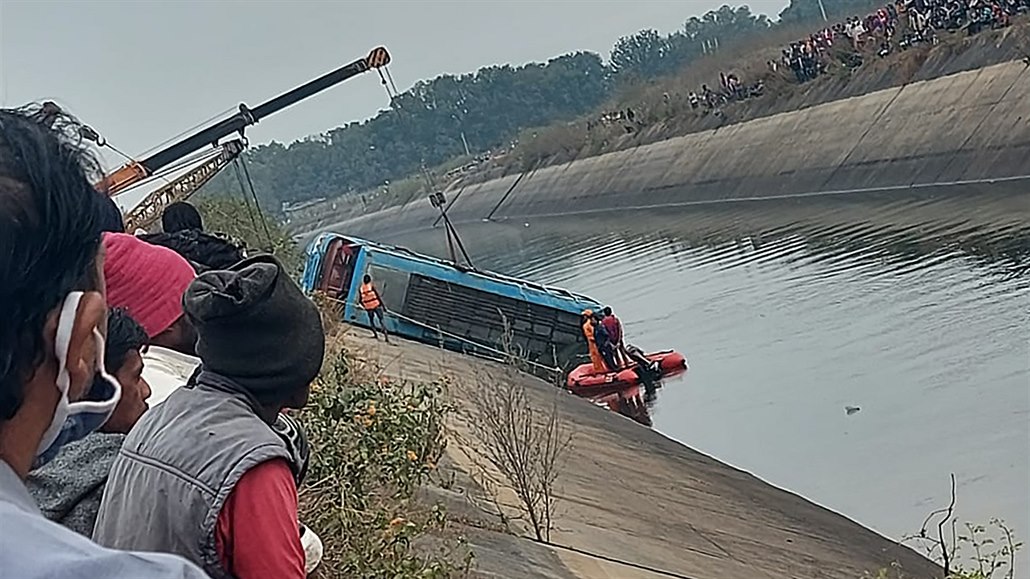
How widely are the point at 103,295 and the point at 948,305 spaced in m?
19.7

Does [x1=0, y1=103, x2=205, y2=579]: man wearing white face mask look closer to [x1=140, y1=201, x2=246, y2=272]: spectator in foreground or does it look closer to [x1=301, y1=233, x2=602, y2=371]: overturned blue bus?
[x1=140, y1=201, x2=246, y2=272]: spectator in foreground

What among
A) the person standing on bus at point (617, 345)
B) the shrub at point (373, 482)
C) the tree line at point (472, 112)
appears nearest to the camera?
the shrub at point (373, 482)

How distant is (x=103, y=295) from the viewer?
173cm

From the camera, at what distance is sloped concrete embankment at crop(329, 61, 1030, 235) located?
33656 millimetres

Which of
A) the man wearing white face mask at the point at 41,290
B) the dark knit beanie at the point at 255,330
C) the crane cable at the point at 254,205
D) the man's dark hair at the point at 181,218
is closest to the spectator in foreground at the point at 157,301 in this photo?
the dark knit beanie at the point at 255,330

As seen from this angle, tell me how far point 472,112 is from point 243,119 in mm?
101101

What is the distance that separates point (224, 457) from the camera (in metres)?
2.60

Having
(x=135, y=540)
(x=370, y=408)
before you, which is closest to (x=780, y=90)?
(x=370, y=408)

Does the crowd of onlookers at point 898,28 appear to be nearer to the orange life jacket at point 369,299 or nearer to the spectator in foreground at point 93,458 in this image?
the orange life jacket at point 369,299

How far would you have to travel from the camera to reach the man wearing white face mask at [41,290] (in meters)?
1.53

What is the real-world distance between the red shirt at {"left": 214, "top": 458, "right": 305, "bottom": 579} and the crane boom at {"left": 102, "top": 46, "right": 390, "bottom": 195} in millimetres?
19849

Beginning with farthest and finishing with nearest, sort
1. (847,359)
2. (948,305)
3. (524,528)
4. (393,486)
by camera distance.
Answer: (948,305), (847,359), (524,528), (393,486)

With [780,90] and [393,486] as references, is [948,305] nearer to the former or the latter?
[393,486]

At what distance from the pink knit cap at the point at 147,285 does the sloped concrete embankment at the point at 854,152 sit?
98.7 feet
